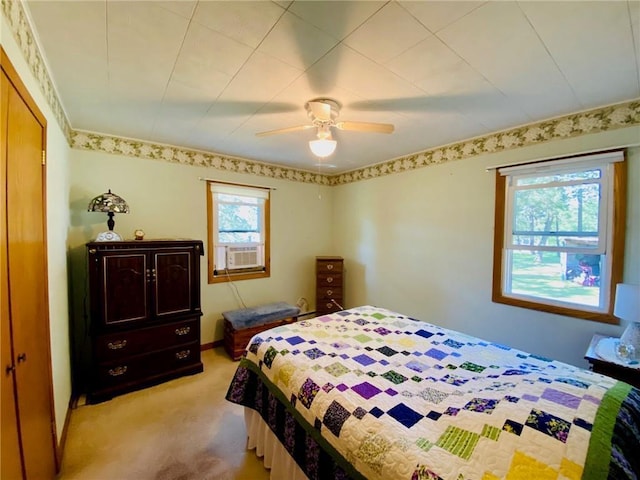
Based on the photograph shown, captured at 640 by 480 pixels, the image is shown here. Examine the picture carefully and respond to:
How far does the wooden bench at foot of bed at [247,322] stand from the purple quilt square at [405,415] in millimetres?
2362

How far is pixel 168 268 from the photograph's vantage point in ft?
8.86

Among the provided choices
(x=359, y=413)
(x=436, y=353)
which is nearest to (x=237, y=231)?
(x=436, y=353)

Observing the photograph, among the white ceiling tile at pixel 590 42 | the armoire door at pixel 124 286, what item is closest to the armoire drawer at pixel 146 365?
the armoire door at pixel 124 286

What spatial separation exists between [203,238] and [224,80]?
2.13 m

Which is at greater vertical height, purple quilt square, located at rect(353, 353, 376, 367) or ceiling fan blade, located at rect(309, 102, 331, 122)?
ceiling fan blade, located at rect(309, 102, 331, 122)

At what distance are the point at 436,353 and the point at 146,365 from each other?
8.67 ft

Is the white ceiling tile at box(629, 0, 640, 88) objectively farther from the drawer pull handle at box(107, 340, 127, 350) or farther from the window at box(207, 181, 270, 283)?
the drawer pull handle at box(107, 340, 127, 350)

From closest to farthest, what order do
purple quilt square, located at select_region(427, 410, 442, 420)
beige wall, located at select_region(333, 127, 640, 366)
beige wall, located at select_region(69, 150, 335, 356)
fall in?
purple quilt square, located at select_region(427, 410, 442, 420) → beige wall, located at select_region(333, 127, 640, 366) → beige wall, located at select_region(69, 150, 335, 356)

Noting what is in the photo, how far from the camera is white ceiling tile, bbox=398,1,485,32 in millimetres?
1162

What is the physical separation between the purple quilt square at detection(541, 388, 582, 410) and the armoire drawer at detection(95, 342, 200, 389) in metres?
2.93

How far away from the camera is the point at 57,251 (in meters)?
1.93

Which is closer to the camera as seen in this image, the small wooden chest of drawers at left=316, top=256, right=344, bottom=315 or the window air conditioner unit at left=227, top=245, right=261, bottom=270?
the window air conditioner unit at left=227, top=245, right=261, bottom=270

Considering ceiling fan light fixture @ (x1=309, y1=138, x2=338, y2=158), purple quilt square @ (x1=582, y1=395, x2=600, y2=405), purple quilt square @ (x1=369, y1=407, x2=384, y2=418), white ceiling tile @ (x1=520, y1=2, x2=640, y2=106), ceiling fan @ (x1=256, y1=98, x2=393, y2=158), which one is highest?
white ceiling tile @ (x1=520, y1=2, x2=640, y2=106)

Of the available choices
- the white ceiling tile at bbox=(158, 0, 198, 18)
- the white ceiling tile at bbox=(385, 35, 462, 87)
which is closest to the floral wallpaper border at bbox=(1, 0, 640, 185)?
the white ceiling tile at bbox=(158, 0, 198, 18)
